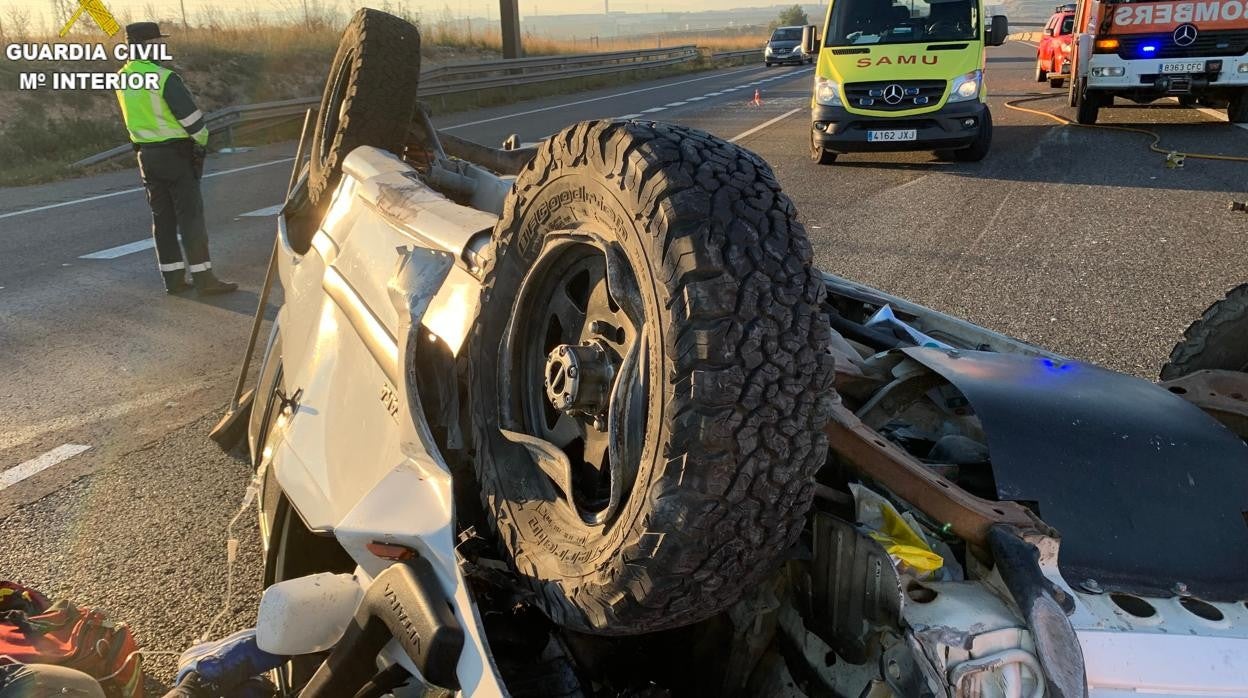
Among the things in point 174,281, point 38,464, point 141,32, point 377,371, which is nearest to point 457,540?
point 377,371

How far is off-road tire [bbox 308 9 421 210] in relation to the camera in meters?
3.10

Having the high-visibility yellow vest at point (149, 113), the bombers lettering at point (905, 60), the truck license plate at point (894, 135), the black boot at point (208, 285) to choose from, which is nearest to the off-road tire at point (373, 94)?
the black boot at point (208, 285)

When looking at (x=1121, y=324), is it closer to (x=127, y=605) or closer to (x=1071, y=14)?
(x=127, y=605)

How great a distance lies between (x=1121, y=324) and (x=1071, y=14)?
17.4 m

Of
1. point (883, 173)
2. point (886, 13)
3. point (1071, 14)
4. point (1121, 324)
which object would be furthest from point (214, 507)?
point (1071, 14)

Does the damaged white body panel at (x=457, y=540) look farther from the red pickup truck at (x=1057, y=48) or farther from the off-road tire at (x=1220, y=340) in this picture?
the red pickup truck at (x=1057, y=48)

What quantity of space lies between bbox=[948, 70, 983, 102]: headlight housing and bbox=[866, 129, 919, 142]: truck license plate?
543 mm

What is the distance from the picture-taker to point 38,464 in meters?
3.92

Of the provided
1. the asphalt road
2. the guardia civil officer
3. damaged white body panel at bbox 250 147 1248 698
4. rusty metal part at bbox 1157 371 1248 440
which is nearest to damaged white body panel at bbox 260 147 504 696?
damaged white body panel at bbox 250 147 1248 698

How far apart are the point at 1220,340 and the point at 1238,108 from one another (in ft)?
42.0

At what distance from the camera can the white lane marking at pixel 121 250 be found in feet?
25.5

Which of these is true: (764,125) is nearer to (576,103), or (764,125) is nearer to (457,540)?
(576,103)

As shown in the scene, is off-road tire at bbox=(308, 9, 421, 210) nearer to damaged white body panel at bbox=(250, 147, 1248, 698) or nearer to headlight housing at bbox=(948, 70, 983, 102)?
damaged white body panel at bbox=(250, 147, 1248, 698)

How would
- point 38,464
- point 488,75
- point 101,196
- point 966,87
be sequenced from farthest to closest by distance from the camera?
point 488,75, point 101,196, point 966,87, point 38,464
